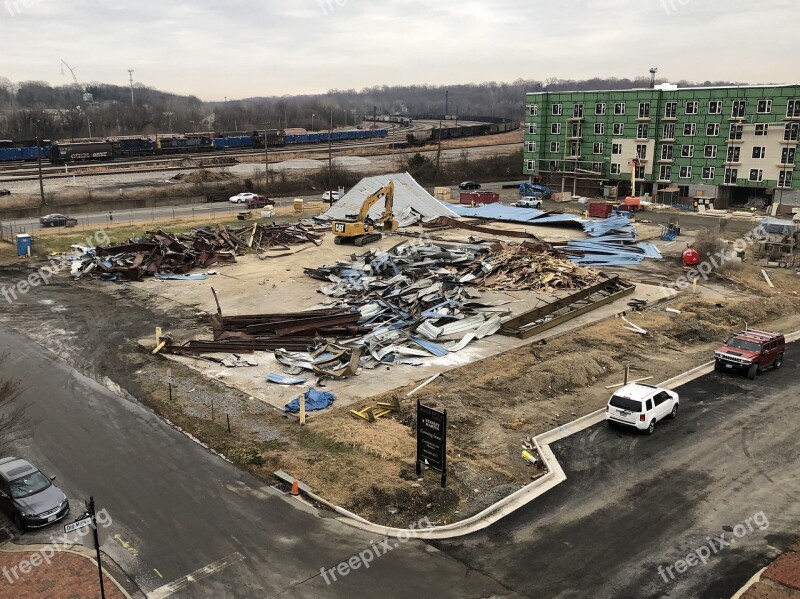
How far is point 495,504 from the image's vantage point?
57.6 feet

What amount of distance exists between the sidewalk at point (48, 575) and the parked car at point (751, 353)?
22.9 m

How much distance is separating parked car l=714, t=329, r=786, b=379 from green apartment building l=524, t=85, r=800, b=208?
51.0 meters

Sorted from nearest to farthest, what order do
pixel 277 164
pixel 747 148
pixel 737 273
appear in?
1. pixel 737 273
2. pixel 747 148
3. pixel 277 164

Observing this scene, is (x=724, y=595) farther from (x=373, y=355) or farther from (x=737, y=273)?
(x=737, y=273)

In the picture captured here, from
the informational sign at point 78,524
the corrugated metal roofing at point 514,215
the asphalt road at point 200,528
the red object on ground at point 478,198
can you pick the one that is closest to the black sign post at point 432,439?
the asphalt road at point 200,528

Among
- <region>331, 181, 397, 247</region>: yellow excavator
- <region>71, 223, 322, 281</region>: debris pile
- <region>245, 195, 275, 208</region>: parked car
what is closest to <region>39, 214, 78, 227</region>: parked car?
<region>71, 223, 322, 281</region>: debris pile

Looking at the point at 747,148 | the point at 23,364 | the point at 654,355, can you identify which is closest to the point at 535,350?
the point at 654,355

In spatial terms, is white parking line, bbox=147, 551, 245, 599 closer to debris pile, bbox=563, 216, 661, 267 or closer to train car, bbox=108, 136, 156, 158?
debris pile, bbox=563, 216, 661, 267

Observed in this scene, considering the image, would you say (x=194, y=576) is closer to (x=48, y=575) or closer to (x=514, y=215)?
(x=48, y=575)

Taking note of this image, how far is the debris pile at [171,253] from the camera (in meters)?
43.5

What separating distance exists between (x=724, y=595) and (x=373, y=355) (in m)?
16.5

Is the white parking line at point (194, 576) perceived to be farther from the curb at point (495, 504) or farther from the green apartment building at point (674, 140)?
the green apartment building at point (674, 140)

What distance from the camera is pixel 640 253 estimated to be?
5006 centimetres

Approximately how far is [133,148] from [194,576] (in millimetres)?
110046
